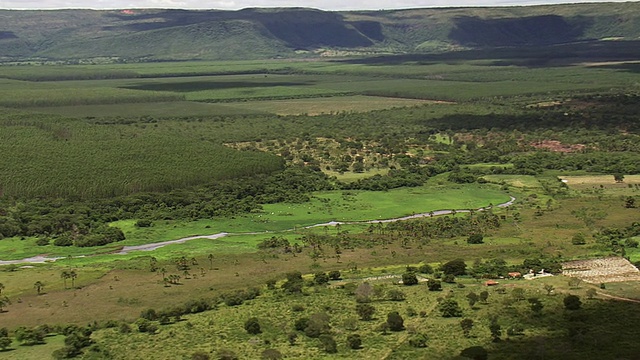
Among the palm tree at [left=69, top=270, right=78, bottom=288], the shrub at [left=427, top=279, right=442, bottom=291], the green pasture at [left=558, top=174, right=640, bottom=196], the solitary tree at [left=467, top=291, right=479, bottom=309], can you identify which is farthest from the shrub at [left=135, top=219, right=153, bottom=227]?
the green pasture at [left=558, top=174, right=640, bottom=196]

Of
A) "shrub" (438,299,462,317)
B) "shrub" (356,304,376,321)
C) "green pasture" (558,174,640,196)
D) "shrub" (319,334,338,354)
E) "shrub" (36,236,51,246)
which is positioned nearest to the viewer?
"shrub" (319,334,338,354)

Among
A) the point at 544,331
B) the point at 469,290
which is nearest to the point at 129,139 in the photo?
the point at 469,290

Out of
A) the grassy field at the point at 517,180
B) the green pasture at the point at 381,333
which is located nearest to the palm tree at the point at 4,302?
the green pasture at the point at 381,333

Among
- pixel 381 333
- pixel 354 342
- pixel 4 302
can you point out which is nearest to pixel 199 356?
pixel 354 342

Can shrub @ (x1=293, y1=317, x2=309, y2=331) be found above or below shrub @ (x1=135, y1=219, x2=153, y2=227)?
above

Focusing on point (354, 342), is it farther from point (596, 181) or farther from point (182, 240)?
point (596, 181)

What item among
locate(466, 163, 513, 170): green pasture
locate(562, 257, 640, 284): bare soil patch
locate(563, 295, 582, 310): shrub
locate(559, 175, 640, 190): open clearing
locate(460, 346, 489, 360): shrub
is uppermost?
locate(563, 295, 582, 310): shrub

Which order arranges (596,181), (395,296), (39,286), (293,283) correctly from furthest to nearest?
(596,181), (39,286), (293,283), (395,296)

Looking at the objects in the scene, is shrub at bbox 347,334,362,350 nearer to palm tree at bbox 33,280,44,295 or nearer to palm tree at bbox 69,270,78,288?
palm tree at bbox 69,270,78,288

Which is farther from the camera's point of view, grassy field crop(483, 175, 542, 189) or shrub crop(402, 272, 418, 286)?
grassy field crop(483, 175, 542, 189)

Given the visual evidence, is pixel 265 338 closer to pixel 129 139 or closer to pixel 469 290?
pixel 469 290
